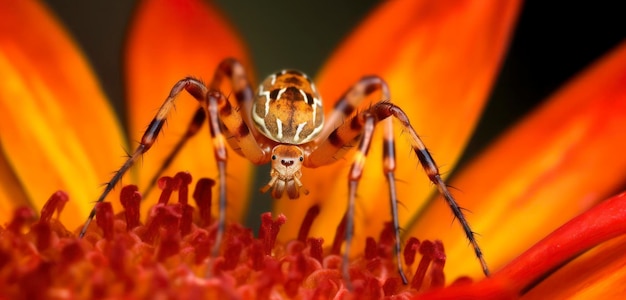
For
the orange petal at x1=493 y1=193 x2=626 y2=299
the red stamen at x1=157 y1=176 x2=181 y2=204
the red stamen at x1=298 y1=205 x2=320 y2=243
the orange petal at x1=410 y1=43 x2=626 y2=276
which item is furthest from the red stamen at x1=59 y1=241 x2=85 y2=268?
the orange petal at x1=410 y1=43 x2=626 y2=276

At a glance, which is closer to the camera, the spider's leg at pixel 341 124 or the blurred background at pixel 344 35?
the spider's leg at pixel 341 124

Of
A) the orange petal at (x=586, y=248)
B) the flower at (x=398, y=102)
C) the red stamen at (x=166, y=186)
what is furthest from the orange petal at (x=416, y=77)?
the orange petal at (x=586, y=248)

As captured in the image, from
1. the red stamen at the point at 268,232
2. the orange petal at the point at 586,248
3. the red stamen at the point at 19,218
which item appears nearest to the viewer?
the orange petal at the point at 586,248

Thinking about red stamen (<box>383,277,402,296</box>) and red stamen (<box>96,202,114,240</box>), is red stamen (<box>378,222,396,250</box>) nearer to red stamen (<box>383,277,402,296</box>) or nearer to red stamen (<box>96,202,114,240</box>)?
red stamen (<box>383,277,402,296</box>)

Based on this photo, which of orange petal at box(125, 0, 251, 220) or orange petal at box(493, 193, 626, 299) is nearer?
orange petal at box(493, 193, 626, 299)

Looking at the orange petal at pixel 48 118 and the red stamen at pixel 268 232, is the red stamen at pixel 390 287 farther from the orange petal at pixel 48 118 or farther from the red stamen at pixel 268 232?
the orange petal at pixel 48 118

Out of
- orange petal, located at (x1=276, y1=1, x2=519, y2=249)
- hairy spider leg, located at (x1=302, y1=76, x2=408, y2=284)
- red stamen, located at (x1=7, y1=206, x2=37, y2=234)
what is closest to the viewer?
red stamen, located at (x1=7, y1=206, x2=37, y2=234)

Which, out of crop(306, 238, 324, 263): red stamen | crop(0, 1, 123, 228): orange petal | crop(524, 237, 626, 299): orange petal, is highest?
crop(0, 1, 123, 228): orange petal

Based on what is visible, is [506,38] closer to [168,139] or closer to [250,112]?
[250,112]
